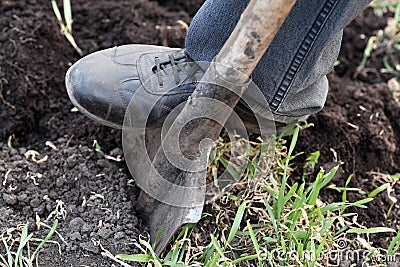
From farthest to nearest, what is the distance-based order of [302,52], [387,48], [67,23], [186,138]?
[387,48] < [67,23] < [186,138] < [302,52]

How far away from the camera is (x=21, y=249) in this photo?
1499 mm

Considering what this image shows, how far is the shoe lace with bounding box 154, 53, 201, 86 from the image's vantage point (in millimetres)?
1648

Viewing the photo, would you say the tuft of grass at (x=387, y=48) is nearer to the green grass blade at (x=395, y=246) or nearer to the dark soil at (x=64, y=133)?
the dark soil at (x=64, y=133)

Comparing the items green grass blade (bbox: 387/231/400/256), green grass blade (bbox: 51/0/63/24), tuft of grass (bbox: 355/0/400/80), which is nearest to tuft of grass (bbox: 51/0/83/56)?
green grass blade (bbox: 51/0/63/24)

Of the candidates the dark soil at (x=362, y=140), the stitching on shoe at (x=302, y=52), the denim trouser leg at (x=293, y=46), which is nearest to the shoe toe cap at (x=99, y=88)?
the denim trouser leg at (x=293, y=46)

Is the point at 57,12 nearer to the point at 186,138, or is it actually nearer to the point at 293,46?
the point at 186,138

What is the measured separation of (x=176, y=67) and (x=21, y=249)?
0.65 m

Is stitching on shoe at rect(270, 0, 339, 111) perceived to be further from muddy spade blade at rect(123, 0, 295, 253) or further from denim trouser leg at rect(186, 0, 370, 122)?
muddy spade blade at rect(123, 0, 295, 253)

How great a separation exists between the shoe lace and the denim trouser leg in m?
0.03

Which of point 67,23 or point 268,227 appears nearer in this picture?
point 268,227

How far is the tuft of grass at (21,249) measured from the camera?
1.49m

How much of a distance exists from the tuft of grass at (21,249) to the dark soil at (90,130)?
0.03 meters

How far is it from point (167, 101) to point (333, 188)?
2.00 feet

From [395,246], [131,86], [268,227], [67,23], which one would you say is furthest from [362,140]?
[67,23]
